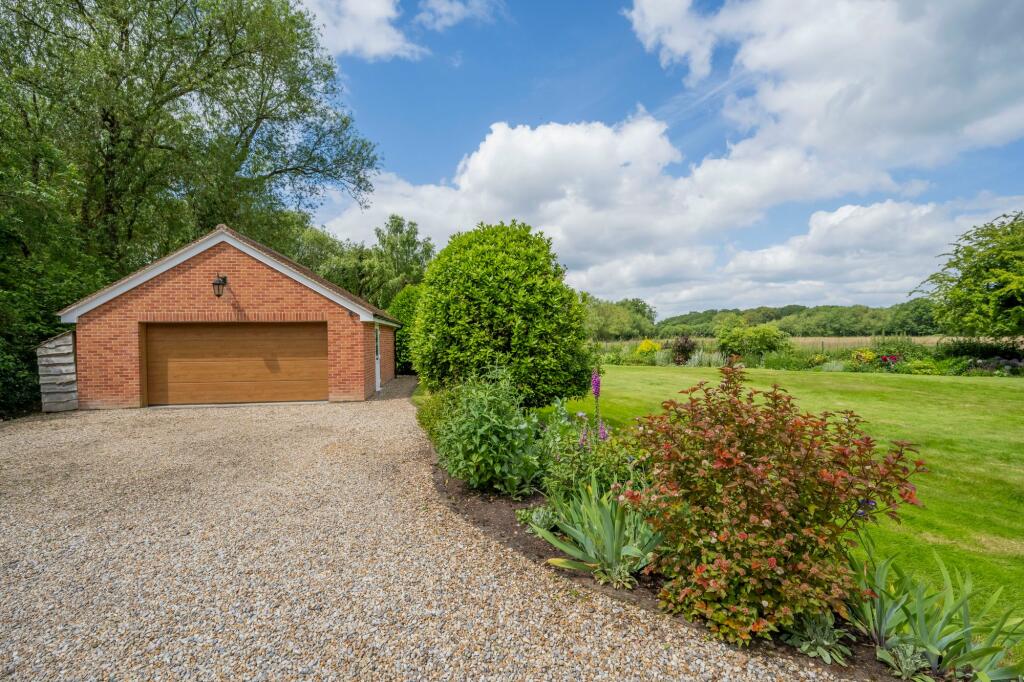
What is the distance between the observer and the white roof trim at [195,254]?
36.1ft

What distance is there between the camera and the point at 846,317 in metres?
40.2

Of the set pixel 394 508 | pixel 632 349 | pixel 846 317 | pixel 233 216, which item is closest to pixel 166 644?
pixel 394 508

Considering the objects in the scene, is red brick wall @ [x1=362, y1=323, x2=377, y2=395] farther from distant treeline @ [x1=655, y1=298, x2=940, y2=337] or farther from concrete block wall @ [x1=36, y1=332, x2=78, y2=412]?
distant treeline @ [x1=655, y1=298, x2=940, y2=337]

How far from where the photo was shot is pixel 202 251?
11.5 meters

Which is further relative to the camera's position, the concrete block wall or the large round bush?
the concrete block wall

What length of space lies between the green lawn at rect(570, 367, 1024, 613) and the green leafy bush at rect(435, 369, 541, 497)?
3.05 metres

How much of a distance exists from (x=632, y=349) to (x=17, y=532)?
29.1 m

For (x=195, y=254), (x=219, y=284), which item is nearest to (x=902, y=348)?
(x=219, y=284)

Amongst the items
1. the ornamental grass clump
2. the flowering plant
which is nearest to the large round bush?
the ornamental grass clump

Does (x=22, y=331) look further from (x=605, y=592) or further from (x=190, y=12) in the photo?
(x=605, y=592)

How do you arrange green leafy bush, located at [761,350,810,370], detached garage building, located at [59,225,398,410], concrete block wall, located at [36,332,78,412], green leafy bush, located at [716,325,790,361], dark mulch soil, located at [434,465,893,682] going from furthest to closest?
green leafy bush, located at [716,325,790,361] < green leafy bush, located at [761,350,810,370] < detached garage building, located at [59,225,398,410] < concrete block wall, located at [36,332,78,412] < dark mulch soil, located at [434,465,893,682]

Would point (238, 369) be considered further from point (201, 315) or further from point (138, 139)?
point (138, 139)

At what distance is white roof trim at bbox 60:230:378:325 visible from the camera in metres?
11.0

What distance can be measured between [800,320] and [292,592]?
48857mm
